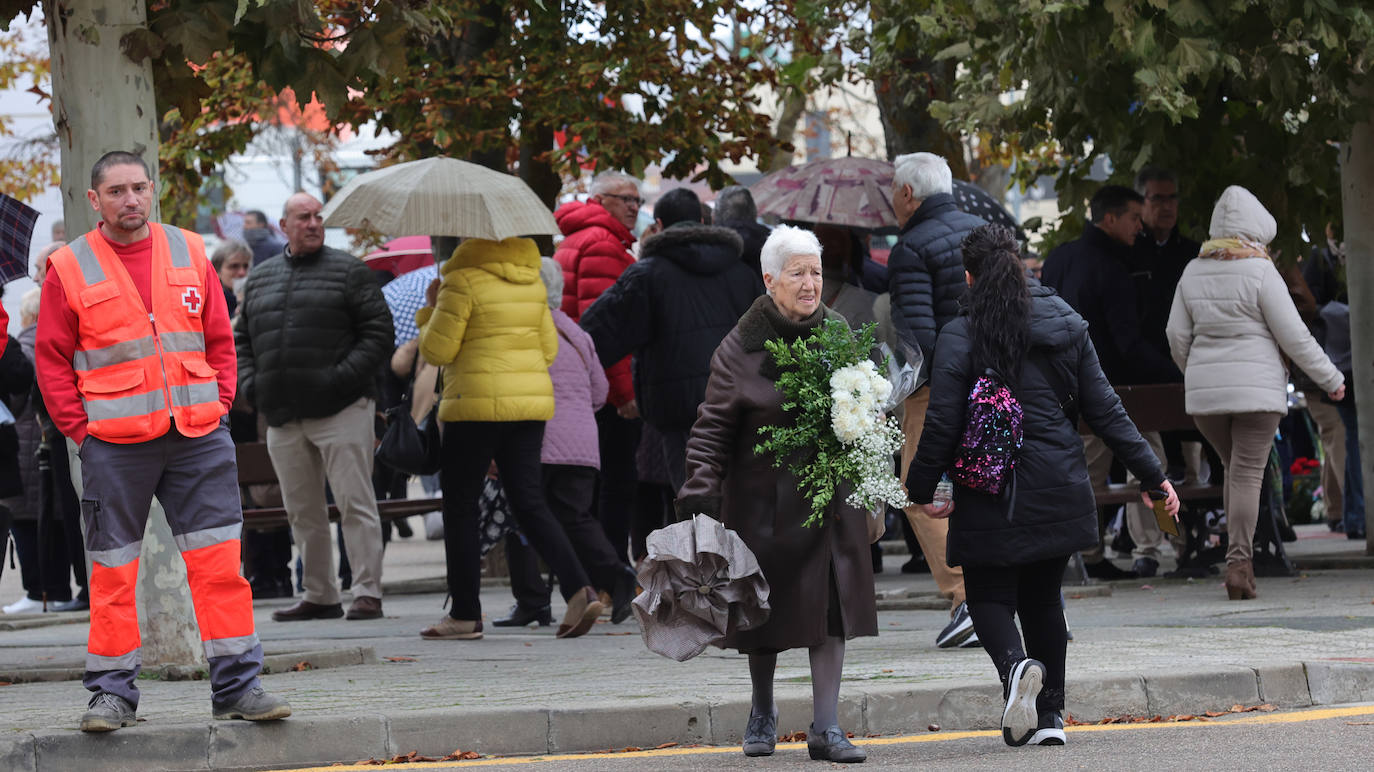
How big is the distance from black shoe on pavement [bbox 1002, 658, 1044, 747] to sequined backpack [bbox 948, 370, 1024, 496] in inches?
24.2

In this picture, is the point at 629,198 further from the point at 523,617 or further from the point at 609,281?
the point at 523,617

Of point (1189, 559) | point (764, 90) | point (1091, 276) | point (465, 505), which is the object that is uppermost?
point (764, 90)

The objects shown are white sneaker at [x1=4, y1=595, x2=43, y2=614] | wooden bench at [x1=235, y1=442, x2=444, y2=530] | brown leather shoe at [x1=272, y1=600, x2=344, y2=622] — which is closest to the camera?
brown leather shoe at [x1=272, y1=600, x2=344, y2=622]

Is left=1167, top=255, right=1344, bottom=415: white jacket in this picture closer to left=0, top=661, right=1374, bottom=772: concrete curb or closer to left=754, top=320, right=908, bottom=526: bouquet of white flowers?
left=0, top=661, right=1374, bottom=772: concrete curb

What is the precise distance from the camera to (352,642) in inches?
420

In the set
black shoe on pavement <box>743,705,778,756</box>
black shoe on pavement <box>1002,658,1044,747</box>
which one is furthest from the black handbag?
black shoe on pavement <box>1002,658,1044,747</box>

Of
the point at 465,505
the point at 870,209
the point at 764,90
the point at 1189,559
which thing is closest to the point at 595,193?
the point at 870,209

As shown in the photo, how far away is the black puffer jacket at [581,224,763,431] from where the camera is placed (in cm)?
1086

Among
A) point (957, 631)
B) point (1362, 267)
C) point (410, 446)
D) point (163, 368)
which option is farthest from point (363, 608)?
point (1362, 267)

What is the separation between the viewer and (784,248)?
288 inches

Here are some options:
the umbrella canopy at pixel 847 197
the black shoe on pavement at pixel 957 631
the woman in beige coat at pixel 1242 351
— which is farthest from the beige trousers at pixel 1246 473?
the black shoe on pavement at pixel 957 631

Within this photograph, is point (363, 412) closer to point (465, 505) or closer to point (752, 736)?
point (465, 505)

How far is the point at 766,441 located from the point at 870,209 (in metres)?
4.97

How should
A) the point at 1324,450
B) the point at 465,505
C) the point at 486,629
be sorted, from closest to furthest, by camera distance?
the point at 465,505 → the point at 486,629 → the point at 1324,450
